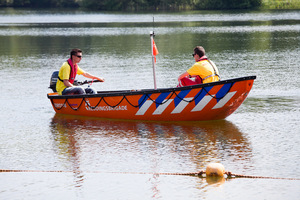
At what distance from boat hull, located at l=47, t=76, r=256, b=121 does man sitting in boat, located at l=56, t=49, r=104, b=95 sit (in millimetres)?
169

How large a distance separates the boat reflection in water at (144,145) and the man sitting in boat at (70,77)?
0.67 metres

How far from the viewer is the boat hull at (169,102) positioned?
1212 centimetres

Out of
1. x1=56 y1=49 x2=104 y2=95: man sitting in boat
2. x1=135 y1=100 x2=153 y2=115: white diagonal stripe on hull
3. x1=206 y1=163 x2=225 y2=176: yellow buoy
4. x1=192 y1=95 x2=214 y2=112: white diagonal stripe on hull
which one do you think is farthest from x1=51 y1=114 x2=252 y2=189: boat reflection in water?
x1=56 y1=49 x2=104 y2=95: man sitting in boat

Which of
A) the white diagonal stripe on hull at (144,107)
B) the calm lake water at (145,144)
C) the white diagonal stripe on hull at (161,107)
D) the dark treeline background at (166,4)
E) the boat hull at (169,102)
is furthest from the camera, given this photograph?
the dark treeline background at (166,4)

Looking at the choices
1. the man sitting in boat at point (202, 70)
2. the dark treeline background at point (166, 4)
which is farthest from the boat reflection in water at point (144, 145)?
the dark treeline background at point (166, 4)

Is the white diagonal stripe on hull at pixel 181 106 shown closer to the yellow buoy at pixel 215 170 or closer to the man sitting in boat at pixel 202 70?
the man sitting in boat at pixel 202 70

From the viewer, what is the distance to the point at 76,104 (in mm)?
13688

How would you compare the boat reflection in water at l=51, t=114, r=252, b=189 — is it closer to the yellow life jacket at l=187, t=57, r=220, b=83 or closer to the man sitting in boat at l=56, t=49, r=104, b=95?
the man sitting in boat at l=56, t=49, r=104, b=95

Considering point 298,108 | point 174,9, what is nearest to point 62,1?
point 174,9

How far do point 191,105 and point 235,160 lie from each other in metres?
3.11

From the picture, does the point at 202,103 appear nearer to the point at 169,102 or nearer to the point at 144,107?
the point at 169,102

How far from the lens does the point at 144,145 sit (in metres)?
10.9

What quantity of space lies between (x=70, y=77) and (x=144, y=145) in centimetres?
362

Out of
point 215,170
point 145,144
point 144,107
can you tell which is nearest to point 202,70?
point 144,107
